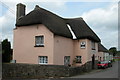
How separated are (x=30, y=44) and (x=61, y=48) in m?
4.44

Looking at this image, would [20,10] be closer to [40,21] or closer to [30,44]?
[40,21]

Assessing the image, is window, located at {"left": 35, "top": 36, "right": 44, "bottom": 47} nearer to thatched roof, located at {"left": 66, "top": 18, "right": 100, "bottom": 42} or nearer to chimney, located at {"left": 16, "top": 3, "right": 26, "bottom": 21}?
chimney, located at {"left": 16, "top": 3, "right": 26, "bottom": 21}

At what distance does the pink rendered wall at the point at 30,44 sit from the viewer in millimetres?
23641

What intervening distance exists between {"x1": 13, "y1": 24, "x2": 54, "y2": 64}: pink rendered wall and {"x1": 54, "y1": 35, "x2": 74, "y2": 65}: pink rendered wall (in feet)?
3.13

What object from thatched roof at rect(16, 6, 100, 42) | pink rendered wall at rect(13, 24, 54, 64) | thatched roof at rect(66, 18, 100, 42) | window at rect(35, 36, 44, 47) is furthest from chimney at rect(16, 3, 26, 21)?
thatched roof at rect(66, 18, 100, 42)

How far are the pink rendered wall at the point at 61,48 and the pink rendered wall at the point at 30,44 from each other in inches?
37.6

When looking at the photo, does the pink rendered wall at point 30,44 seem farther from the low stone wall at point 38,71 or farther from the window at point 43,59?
the low stone wall at point 38,71

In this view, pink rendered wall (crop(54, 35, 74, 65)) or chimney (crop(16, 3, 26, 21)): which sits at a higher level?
chimney (crop(16, 3, 26, 21))

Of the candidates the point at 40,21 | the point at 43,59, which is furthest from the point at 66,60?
the point at 40,21

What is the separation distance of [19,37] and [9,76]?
9386mm

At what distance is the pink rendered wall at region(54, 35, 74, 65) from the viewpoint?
78.9 ft

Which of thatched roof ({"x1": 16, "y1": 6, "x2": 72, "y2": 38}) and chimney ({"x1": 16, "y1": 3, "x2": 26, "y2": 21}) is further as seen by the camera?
chimney ({"x1": 16, "y1": 3, "x2": 26, "y2": 21})

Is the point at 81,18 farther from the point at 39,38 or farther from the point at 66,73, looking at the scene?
the point at 66,73

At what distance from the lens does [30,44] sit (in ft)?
81.9
